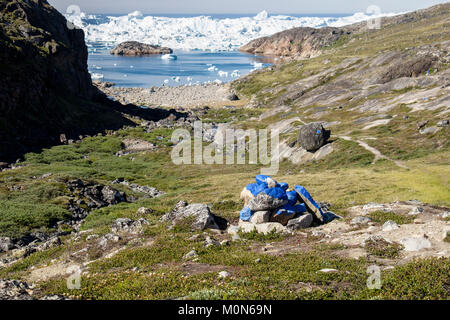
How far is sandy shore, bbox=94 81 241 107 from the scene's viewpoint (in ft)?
512

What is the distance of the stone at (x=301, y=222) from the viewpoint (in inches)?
837

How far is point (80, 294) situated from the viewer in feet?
41.2

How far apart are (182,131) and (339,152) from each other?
178ft

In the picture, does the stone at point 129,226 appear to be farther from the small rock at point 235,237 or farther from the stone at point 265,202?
the stone at point 265,202

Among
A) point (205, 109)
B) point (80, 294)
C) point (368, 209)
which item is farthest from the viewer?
point (205, 109)

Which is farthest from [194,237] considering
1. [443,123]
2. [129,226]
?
[443,123]

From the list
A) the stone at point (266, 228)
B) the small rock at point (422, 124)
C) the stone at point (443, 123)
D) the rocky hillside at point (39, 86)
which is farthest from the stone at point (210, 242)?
the rocky hillside at point (39, 86)

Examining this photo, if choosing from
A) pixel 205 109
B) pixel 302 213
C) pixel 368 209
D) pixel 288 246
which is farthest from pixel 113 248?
pixel 205 109

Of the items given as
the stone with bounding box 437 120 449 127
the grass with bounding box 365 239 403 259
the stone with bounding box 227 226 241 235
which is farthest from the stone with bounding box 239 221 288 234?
the stone with bounding box 437 120 449 127

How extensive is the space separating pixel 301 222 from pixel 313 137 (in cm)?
4007

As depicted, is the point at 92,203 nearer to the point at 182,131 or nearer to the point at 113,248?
the point at 113,248

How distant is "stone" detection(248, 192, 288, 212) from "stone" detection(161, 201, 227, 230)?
333cm

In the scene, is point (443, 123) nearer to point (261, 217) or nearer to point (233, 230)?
point (261, 217)

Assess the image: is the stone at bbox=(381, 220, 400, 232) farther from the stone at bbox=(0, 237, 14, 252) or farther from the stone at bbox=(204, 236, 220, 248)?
the stone at bbox=(0, 237, 14, 252)
